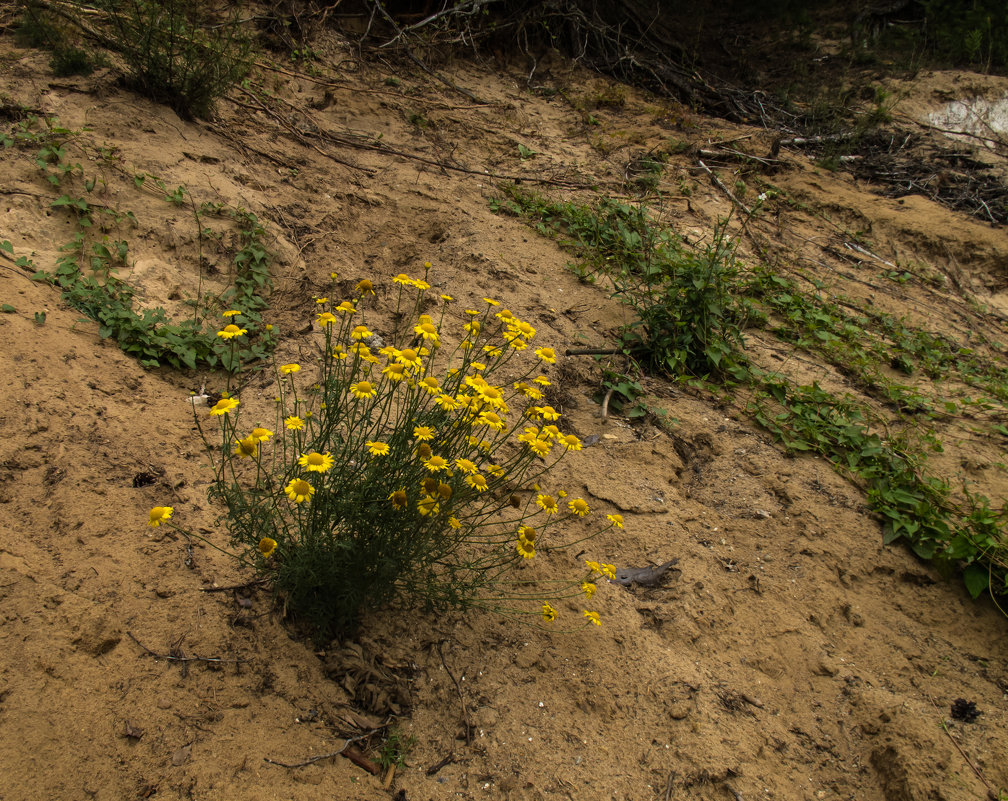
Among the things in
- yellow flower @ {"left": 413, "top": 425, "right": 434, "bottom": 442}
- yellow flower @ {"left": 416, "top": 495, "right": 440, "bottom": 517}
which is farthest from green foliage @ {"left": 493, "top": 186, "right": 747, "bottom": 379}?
yellow flower @ {"left": 416, "top": 495, "right": 440, "bottom": 517}

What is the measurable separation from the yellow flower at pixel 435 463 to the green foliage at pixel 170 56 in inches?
148

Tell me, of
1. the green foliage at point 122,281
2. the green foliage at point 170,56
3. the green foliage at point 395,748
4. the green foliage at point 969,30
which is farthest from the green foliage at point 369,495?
the green foliage at point 969,30

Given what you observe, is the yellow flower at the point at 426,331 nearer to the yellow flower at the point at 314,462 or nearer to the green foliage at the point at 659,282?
the yellow flower at the point at 314,462

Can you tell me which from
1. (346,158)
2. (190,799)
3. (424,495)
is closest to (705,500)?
(424,495)

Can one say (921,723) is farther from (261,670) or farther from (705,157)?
(705,157)

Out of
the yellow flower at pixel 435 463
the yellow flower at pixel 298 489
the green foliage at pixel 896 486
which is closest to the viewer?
the yellow flower at pixel 298 489

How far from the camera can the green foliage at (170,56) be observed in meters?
4.11

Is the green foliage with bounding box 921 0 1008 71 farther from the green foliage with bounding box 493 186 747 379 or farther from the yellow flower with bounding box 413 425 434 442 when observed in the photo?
the yellow flower with bounding box 413 425 434 442

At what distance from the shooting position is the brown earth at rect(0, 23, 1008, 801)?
182cm

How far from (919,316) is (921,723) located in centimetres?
395

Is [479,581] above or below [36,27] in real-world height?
below

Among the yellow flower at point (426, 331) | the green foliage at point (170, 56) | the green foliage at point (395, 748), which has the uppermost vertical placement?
the green foliage at point (170, 56)

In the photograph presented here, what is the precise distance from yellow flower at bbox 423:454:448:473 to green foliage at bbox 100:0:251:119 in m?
3.75

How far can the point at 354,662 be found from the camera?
2.08m
